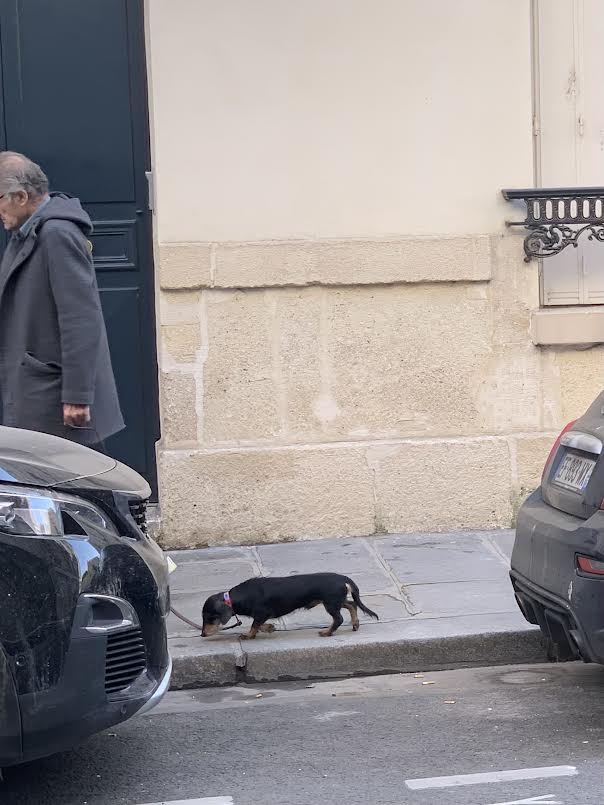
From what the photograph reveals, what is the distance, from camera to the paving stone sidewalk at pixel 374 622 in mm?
5359

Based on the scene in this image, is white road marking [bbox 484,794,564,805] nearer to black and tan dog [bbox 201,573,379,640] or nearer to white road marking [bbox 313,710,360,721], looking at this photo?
white road marking [bbox 313,710,360,721]

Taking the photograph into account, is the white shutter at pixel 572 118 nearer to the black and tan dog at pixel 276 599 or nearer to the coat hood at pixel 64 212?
the black and tan dog at pixel 276 599

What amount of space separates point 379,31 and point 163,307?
2004 millimetres

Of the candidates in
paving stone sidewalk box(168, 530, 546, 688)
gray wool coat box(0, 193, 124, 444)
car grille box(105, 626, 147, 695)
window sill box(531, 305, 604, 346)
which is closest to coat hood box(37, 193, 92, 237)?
gray wool coat box(0, 193, 124, 444)

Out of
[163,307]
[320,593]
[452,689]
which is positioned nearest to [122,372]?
[163,307]

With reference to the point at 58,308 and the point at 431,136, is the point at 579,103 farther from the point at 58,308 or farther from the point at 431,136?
the point at 58,308

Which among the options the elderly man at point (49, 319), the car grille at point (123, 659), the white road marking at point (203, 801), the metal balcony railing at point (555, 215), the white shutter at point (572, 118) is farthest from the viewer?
the white shutter at point (572, 118)

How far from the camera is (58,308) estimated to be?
527cm

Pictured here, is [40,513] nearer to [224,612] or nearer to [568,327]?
[224,612]

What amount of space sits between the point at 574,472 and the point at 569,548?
1.25 ft

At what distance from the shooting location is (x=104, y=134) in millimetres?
7285

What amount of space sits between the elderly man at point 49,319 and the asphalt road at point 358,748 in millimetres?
1320

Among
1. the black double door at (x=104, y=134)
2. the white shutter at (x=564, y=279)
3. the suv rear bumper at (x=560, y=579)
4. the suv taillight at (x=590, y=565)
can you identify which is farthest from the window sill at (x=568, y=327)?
the suv taillight at (x=590, y=565)

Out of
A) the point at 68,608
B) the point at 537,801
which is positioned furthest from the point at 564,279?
the point at 68,608
